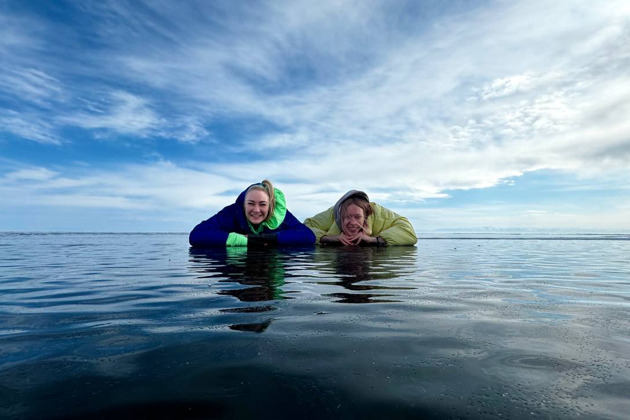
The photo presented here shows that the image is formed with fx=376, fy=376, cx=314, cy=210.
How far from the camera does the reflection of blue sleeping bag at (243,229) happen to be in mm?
9250

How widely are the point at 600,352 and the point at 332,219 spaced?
369 inches

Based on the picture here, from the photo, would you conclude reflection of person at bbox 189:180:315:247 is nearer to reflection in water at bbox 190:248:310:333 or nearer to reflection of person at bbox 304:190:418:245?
reflection of person at bbox 304:190:418:245

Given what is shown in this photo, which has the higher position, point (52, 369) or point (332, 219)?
point (332, 219)

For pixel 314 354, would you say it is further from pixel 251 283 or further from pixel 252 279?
pixel 252 279

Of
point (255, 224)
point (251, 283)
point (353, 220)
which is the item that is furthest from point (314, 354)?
point (353, 220)

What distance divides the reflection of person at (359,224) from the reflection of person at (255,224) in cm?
95

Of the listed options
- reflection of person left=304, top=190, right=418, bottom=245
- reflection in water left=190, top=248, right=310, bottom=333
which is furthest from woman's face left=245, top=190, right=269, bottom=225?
reflection in water left=190, top=248, right=310, bottom=333

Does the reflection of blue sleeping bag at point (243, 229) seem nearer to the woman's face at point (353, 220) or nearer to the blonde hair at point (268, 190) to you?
the blonde hair at point (268, 190)

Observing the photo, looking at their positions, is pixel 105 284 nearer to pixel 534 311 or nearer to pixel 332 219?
pixel 534 311

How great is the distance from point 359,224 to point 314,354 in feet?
27.2

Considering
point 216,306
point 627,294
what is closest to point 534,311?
point 627,294

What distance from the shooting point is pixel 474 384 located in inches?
54.6

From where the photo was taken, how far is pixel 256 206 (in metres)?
9.07

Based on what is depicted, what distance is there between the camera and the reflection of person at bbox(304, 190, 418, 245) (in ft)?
31.9
